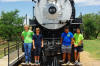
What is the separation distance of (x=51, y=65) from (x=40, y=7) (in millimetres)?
2554

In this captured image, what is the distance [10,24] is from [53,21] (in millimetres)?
40635

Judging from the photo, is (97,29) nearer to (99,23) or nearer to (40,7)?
(99,23)

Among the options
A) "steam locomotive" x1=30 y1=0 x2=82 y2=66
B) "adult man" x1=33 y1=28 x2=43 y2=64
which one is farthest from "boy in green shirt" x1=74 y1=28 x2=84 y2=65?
"adult man" x1=33 y1=28 x2=43 y2=64

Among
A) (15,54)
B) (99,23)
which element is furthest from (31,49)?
(99,23)

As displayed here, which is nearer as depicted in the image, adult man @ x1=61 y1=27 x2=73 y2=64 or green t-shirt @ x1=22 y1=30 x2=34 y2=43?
adult man @ x1=61 y1=27 x2=73 y2=64

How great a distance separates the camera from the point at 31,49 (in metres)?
8.45

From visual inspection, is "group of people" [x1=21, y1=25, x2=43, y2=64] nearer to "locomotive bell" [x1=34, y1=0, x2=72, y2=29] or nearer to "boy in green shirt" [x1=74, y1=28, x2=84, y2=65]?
"locomotive bell" [x1=34, y1=0, x2=72, y2=29]

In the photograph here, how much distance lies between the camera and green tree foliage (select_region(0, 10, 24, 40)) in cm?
4528

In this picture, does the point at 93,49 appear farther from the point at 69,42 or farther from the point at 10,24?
the point at 10,24

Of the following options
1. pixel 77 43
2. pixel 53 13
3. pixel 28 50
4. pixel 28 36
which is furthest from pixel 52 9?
pixel 28 50

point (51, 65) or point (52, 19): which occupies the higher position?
point (52, 19)

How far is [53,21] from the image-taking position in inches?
344

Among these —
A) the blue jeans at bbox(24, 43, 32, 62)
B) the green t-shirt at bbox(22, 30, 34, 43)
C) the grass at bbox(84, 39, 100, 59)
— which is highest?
the green t-shirt at bbox(22, 30, 34, 43)

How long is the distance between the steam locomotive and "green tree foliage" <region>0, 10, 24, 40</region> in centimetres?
3629
